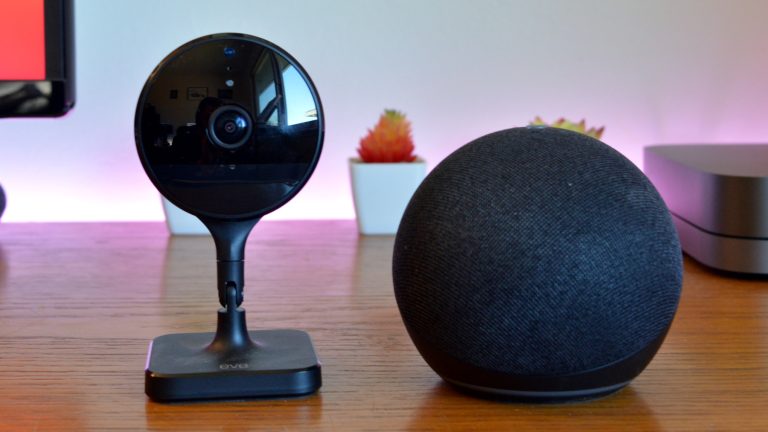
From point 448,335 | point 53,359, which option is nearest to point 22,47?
point 53,359

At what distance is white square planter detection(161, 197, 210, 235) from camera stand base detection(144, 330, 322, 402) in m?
0.56

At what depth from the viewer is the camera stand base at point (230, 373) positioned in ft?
1.78

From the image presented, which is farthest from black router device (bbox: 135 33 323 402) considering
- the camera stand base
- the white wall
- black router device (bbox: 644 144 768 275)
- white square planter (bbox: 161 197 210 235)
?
the white wall

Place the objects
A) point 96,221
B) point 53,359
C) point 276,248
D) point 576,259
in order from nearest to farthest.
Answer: point 576,259 → point 53,359 → point 276,248 → point 96,221

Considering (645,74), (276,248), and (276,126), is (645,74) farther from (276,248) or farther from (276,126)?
(276,126)

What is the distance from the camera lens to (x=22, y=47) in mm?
1011

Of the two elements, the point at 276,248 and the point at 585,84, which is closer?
the point at 276,248

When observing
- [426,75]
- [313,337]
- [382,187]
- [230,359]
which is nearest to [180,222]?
[382,187]

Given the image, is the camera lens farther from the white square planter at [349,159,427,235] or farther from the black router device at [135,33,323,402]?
the white square planter at [349,159,427,235]

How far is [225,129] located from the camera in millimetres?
560

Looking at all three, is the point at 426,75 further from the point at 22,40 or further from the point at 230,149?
the point at 230,149

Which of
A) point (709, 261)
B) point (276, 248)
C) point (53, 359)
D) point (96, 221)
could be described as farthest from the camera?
point (96, 221)

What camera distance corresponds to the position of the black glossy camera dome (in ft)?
1.82

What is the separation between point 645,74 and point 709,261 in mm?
456
